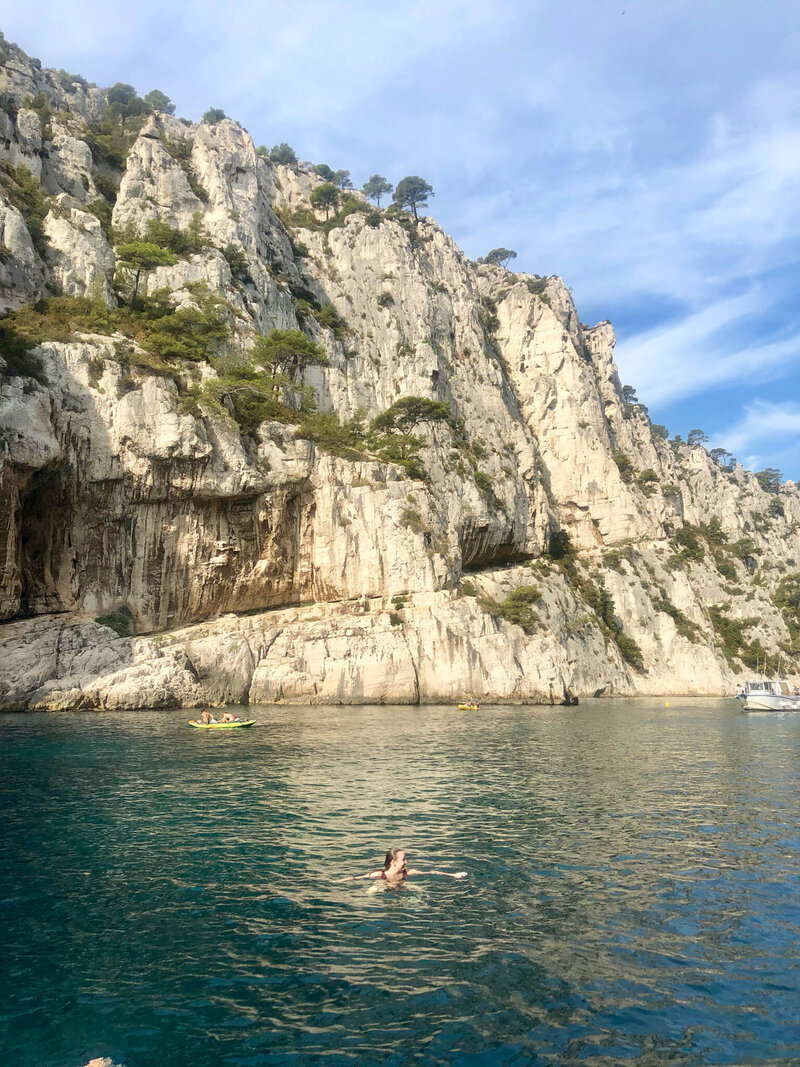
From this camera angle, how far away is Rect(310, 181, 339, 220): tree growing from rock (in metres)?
89.9

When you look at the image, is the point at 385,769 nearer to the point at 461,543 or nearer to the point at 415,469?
the point at 415,469

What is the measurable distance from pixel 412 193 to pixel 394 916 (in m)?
118

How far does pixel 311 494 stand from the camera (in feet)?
172

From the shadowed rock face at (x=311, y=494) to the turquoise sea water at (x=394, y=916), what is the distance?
914 inches

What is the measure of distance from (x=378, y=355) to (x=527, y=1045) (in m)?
73.1

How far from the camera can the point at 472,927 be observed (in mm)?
9812

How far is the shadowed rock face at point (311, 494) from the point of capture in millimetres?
43375

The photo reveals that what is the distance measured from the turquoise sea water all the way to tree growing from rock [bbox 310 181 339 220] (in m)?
84.4

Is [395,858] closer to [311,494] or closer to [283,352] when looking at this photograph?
[311,494]

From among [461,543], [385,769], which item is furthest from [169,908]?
[461,543]

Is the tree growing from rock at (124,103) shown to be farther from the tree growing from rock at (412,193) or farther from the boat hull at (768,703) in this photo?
the boat hull at (768,703)

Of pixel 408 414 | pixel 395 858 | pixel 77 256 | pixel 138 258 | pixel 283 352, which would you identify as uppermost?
pixel 138 258

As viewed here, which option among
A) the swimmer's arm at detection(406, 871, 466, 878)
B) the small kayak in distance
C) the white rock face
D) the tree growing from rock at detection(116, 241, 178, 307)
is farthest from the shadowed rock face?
the swimmer's arm at detection(406, 871, 466, 878)

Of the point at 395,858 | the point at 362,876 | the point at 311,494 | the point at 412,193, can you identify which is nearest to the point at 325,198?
the point at 412,193
